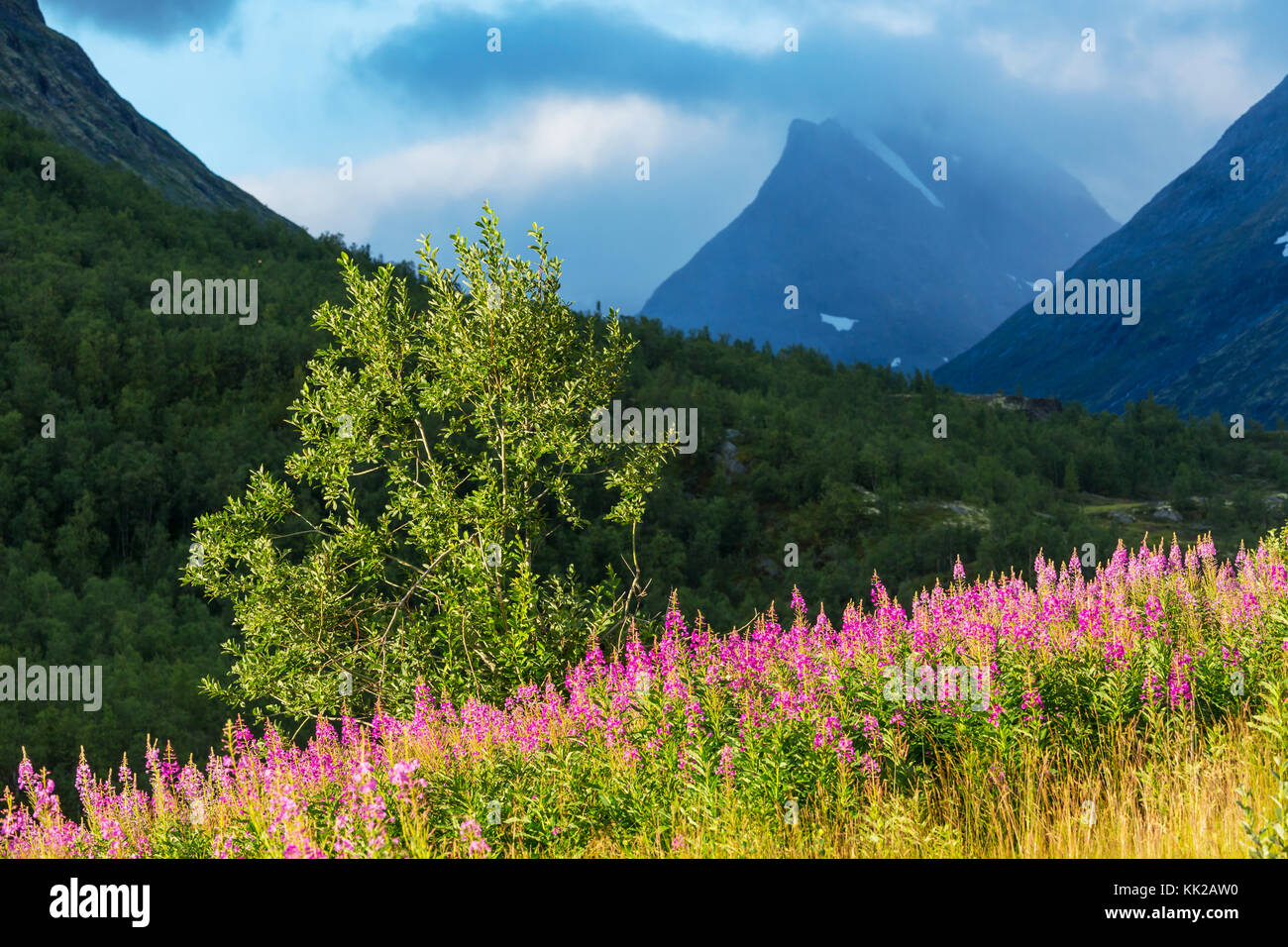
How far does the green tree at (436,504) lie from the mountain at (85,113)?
6131 inches

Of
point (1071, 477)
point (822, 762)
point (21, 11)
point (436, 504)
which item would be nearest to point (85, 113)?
point (21, 11)

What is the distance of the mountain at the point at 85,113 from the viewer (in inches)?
6196

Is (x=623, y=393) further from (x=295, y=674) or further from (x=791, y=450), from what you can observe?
(x=295, y=674)

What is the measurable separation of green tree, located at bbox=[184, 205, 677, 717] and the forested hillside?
14938 mm

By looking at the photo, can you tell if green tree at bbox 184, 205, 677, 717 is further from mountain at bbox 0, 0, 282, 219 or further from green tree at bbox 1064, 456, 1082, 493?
mountain at bbox 0, 0, 282, 219

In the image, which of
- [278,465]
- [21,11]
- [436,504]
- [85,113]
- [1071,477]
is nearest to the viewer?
[436,504]

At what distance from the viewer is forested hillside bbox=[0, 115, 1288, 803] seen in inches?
1788

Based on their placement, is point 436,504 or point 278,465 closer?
point 436,504

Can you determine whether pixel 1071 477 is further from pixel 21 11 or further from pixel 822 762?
pixel 21 11

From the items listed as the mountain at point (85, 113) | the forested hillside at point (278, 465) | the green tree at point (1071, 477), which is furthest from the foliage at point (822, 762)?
the mountain at point (85, 113)

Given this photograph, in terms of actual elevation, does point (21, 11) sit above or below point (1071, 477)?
above

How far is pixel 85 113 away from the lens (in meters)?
167

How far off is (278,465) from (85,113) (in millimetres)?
140911

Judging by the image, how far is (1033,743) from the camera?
6516 millimetres
